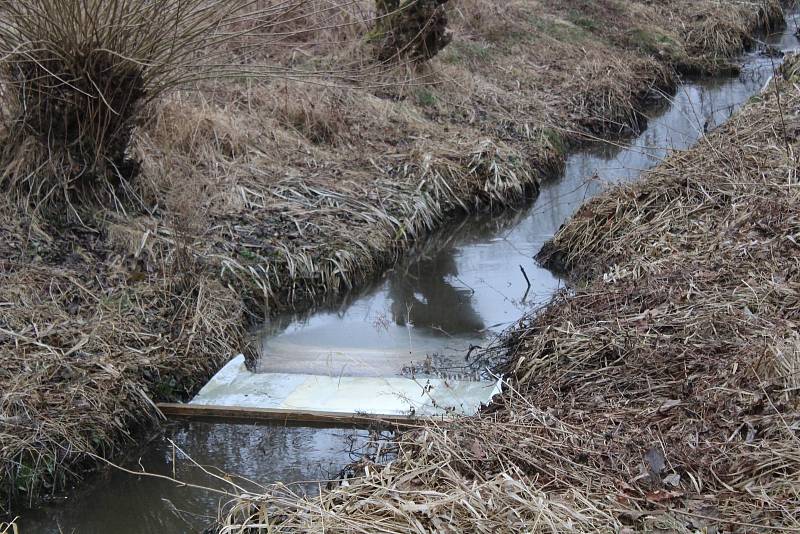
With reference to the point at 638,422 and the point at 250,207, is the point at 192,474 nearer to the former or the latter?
the point at 638,422

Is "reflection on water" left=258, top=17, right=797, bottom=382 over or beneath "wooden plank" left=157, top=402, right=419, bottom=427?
beneath

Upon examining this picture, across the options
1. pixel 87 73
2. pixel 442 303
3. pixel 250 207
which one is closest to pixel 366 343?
pixel 442 303

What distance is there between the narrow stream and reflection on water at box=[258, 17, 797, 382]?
10 millimetres

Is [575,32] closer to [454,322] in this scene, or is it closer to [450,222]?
[450,222]

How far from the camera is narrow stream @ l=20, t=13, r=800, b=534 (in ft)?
15.9

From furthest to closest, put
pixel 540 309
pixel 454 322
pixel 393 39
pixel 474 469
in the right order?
1. pixel 393 39
2. pixel 454 322
3. pixel 540 309
4. pixel 474 469

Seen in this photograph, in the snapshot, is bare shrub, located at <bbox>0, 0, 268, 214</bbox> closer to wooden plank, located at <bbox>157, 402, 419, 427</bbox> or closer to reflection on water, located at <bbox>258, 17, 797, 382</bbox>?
reflection on water, located at <bbox>258, 17, 797, 382</bbox>

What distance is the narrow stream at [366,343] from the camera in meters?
4.85

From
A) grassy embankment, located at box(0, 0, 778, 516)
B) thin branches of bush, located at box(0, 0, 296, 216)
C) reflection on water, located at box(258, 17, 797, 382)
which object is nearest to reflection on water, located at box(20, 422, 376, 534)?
grassy embankment, located at box(0, 0, 778, 516)

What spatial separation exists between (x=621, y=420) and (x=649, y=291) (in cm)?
160

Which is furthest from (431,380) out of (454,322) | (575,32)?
(575,32)

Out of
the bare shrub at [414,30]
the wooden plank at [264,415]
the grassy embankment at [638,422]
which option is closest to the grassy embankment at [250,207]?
the wooden plank at [264,415]

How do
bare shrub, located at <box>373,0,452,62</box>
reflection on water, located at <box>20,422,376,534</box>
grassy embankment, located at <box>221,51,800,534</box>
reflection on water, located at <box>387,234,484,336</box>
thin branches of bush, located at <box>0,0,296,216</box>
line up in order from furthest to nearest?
bare shrub, located at <box>373,0,452,62</box> → reflection on water, located at <box>387,234,484,336</box> → thin branches of bush, located at <box>0,0,296,216</box> → reflection on water, located at <box>20,422,376,534</box> → grassy embankment, located at <box>221,51,800,534</box>

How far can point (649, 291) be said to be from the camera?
571 centimetres
